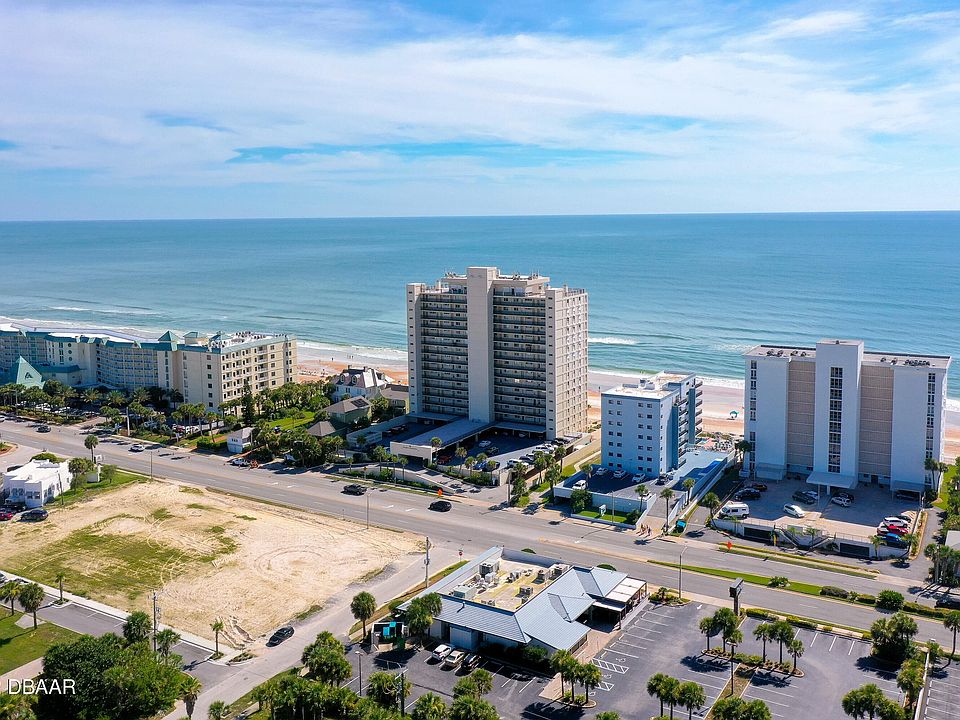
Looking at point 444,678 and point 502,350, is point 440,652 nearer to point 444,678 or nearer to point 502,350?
point 444,678

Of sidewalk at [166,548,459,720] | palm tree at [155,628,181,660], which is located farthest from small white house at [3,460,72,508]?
sidewalk at [166,548,459,720]

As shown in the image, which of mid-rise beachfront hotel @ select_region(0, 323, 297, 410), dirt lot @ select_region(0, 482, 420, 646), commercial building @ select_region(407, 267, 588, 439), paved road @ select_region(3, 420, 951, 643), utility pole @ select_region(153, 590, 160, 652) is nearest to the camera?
utility pole @ select_region(153, 590, 160, 652)

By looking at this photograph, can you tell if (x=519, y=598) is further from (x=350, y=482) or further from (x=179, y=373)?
(x=179, y=373)

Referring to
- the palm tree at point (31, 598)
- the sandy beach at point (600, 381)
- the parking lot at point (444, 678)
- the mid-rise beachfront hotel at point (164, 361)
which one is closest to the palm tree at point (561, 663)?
the parking lot at point (444, 678)

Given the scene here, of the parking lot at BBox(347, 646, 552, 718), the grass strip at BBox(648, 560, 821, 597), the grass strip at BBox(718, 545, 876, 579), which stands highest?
the grass strip at BBox(718, 545, 876, 579)

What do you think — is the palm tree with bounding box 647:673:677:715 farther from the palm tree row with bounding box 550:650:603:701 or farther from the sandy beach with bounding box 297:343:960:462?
the sandy beach with bounding box 297:343:960:462

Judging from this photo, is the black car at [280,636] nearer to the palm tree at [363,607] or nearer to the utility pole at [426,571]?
the palm tree at [363,607]
